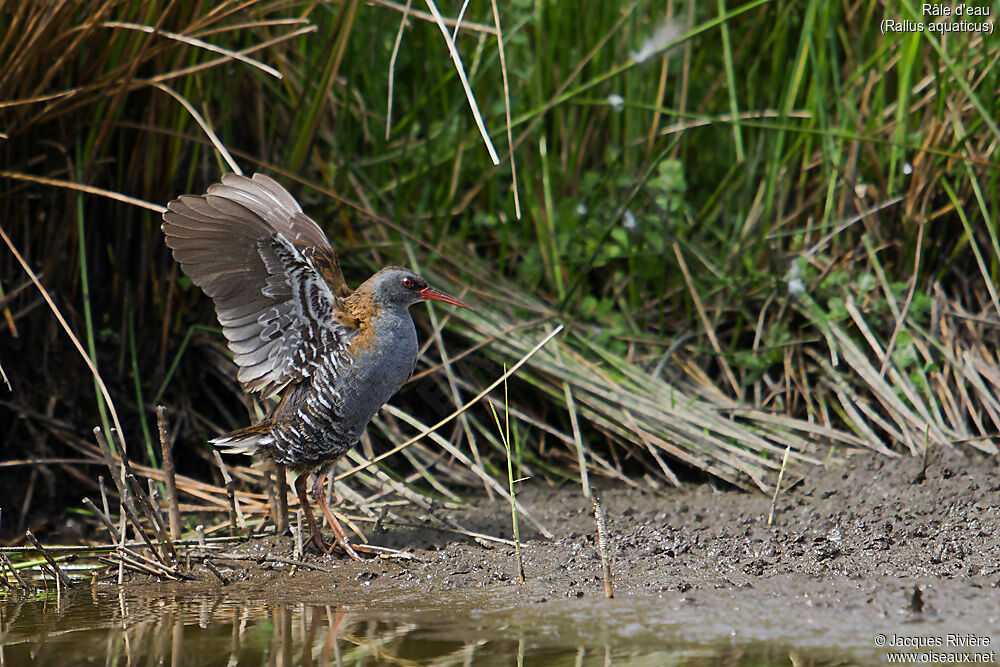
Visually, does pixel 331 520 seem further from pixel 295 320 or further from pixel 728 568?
pixel 728 568

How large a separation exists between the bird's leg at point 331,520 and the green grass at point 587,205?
693mm

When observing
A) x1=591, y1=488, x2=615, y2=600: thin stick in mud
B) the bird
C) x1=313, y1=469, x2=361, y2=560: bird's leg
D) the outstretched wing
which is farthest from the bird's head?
x1=591, y1=488, x2=615, y2=600: thin stick in mud

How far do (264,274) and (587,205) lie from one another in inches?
74.1

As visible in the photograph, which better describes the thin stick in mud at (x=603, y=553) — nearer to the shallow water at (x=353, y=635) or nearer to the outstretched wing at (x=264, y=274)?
the shallow water at (x=353, y=635)

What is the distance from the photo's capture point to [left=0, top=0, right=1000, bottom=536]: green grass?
12.2 feet

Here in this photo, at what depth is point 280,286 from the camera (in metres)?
3.27

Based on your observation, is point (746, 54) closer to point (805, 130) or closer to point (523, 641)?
point (805, 130)

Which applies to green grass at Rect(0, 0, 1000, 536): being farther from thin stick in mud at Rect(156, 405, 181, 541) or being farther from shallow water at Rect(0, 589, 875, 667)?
shallow water at Rect(0, 589, 875, 667)

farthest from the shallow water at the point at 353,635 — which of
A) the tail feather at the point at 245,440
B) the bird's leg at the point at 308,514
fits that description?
the tail feather at the point at 245,440

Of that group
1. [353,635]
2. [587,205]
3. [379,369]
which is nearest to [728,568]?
[353,635]

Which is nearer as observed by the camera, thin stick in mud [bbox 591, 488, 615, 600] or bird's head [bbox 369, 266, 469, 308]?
thin stick in mud [bbox 591, 488, 615, 600]

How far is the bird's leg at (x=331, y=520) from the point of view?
3.39 meters

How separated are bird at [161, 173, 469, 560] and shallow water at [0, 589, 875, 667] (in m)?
0.54

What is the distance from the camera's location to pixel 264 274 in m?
3.24
